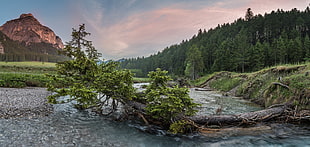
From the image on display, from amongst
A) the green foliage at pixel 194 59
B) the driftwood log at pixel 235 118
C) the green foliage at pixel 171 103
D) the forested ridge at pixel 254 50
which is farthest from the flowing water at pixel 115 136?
the green foliage at pixel 194 59

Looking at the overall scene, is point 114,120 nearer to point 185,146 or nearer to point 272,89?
point 185,146

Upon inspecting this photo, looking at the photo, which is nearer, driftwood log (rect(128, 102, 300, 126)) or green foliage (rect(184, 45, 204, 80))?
driftwood log (rect(128, 102, 300, 126))

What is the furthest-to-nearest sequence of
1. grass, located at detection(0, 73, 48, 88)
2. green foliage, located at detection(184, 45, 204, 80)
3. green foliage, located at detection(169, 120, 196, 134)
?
green foliage, located at detection(184, 45, 204, 80) < grass, located at detection(0, 73, 48, 88) < green foliage, located at detection(169, 120, 196, 134)

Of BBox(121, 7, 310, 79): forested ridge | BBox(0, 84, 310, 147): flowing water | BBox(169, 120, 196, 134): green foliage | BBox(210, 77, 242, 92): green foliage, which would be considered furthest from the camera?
BBox(121, 7, 310, 79): forested ridge

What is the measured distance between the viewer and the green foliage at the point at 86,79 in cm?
690

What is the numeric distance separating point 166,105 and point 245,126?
4.41m

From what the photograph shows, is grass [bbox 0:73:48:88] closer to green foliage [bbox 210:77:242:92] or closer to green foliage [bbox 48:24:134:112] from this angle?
green foliage [bbox 48:24:134:112]

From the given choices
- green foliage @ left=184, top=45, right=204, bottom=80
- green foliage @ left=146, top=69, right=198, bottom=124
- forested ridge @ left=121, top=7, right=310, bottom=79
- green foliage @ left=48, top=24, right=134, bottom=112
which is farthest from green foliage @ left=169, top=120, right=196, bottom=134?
green foliage @ left=184, top=45, right=204, bottom=80

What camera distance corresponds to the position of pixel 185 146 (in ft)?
18.0

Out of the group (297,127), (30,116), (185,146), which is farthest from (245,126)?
(30,116)

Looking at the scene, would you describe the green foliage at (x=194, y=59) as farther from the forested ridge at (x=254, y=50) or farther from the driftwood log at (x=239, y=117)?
the driftwood log at (x=239, y=117)

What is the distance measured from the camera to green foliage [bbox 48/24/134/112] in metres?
6.90

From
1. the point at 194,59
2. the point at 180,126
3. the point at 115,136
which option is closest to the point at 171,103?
the point at 180,126

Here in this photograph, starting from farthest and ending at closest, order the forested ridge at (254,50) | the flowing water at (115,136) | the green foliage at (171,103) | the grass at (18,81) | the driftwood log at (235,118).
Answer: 1. the forested ridge at (254,50)
2. the grass at (18,81)
3. the driftwood log at (235,118)
4. the green foliage at (171,103)
5. the flowing water at (115,136)
